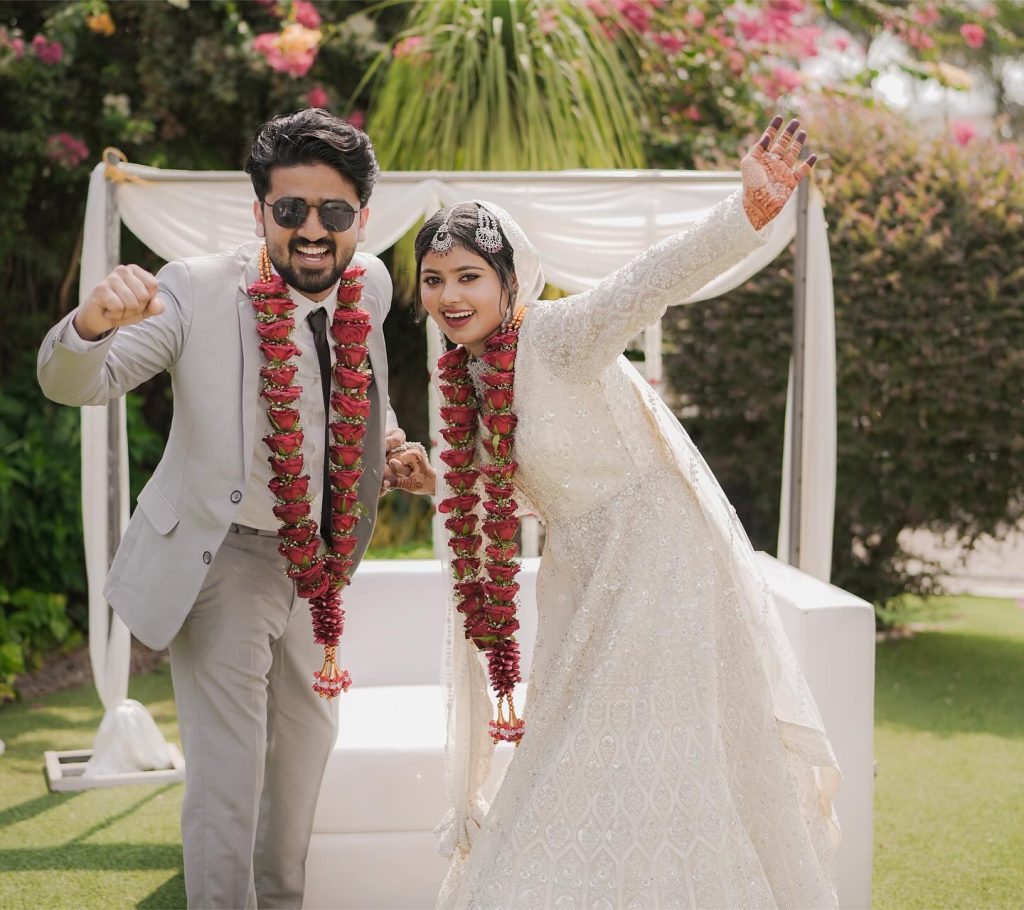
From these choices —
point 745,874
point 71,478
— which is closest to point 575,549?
point 745,874

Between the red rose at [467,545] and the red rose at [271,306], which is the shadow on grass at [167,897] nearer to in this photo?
the red rose at [467,545]

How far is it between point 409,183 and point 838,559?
12.8 ft

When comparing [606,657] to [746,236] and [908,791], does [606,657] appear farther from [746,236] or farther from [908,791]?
[908,791]

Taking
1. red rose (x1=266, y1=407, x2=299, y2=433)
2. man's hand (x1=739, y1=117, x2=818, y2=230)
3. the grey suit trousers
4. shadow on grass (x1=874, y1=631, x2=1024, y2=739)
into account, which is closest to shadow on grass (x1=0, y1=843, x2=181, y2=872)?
the grey suit trousers

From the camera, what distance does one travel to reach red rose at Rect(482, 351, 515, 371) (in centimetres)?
254

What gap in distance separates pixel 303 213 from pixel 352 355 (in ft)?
1.14

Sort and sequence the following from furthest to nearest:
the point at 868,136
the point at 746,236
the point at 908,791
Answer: the point at 868,136 → the point at 908,791 → the point at 746,236

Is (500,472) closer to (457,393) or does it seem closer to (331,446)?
(457,393)

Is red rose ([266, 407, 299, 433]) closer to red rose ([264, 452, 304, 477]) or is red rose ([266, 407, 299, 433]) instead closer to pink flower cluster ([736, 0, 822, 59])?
red rose ([264, 452, 304, 477])

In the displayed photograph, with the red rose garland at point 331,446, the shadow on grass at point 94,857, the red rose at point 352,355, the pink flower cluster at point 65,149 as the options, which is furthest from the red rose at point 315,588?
the pink flower cluster at point 65,149

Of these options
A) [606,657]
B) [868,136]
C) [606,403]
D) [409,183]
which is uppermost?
[868,136]

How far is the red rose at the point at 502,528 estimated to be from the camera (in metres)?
2.65

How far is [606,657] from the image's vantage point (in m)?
2.50

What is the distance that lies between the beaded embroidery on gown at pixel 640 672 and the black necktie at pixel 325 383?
0.50 m
